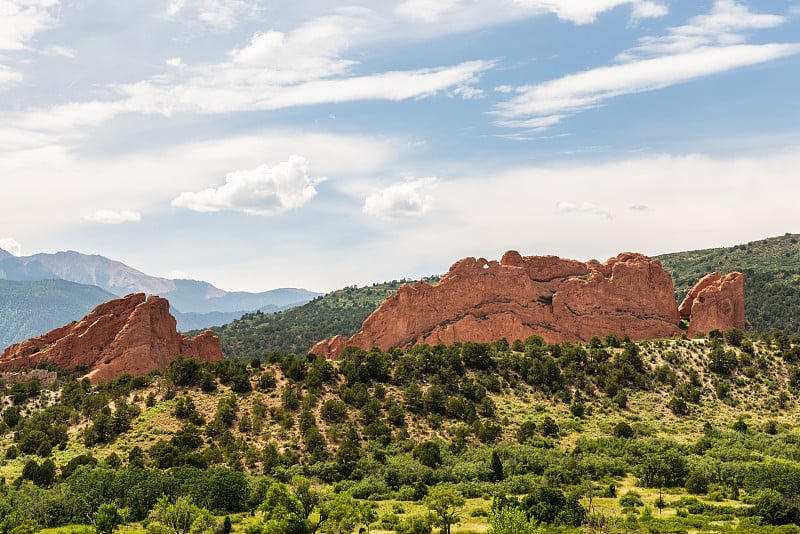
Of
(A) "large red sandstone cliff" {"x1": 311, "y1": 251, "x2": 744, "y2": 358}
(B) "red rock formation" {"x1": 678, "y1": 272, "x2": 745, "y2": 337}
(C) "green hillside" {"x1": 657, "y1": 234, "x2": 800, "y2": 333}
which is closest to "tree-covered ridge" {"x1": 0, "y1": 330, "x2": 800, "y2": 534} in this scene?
(B) "red rock formation" {"x1": 678, "y1": 272, "x2": 745, "y2": 337}

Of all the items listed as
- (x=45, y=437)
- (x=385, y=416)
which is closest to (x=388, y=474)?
(x=385, y=416)

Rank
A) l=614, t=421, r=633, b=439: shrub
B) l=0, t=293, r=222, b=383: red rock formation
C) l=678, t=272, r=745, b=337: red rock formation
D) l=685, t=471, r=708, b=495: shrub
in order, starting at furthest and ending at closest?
l=678, t=272, r=745, b=337: red rock formation, l=0, t=293, r=222, b=383: red rock formation, l=614, t=421, r=633, b=439: shrub, l=685, t=471, r=708, b=495: shrub

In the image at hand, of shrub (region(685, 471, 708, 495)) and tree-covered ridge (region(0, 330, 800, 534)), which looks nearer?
tree-covered ridge (region(0, 330, 800, 534))

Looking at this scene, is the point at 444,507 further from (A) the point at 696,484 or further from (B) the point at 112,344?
(B) the point at 112,344

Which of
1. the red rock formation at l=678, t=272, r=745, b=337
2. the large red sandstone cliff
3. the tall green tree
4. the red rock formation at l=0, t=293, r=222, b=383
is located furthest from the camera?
the large red sandstone cliff

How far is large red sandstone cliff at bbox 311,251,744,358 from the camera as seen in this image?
3895 inches

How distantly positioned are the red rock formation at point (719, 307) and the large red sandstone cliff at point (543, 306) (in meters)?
0.15

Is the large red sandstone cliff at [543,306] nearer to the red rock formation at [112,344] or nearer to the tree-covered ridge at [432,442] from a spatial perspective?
the tree-covered ridge at [432,442]

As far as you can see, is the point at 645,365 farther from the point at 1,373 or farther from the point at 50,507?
the point at 1,373

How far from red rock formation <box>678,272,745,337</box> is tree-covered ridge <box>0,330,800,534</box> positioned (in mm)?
7896

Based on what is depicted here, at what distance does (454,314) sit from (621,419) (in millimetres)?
36469

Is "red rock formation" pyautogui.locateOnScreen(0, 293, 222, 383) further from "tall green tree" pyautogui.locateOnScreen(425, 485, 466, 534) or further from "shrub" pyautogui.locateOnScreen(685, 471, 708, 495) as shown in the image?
"shrub" pyautogui.locateOnScreen(685, 471, 708, 495)

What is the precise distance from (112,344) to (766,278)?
154 metres

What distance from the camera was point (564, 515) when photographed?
4253 cm
